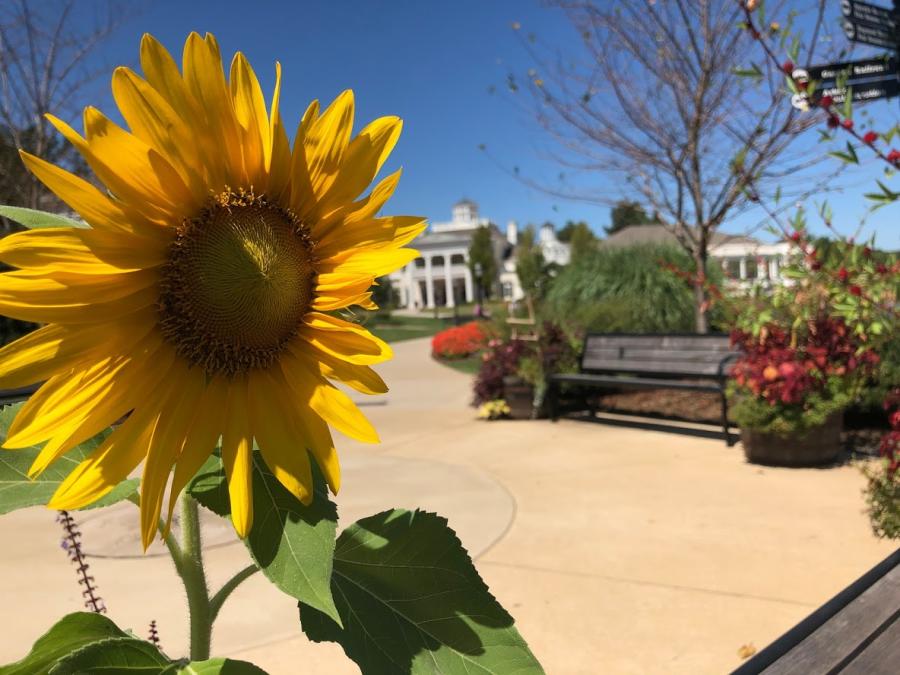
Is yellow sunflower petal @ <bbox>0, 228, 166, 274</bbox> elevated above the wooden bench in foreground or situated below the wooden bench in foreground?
above

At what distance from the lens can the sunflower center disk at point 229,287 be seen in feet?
2.25

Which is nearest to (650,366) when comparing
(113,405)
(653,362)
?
(653,362)

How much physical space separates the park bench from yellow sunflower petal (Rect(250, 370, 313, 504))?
6214 millimetres

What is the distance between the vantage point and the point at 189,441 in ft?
2.18

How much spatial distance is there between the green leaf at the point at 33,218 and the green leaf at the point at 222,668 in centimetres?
45

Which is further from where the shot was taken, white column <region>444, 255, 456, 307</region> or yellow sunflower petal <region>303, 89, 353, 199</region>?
white column <region>444, 255, 456, 307</region>

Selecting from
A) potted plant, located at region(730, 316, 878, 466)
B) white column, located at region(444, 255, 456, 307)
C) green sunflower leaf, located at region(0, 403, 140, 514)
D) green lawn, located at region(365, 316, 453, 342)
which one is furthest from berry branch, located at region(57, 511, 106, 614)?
white column, located at region(444, 255, 456, 307)

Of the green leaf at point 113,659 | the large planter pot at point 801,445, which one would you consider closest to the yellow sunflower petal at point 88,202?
the green leaf at point 113,659

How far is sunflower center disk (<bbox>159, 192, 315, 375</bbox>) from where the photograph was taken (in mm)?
686

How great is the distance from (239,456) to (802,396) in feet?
18.6

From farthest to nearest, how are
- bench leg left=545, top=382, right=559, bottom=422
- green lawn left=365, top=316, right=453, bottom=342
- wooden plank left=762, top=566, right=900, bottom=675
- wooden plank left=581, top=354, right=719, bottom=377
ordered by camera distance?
green lawn left=365, top=316, right=453, bottom=342 → bench leg left=545, top=382, right=559, bottom=422 → wooden plank left=581, top=354, right=719, bottom=377 → wooden plank left=762, top=566, right=900, bottom=675

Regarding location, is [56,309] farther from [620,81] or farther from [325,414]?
[620,81]

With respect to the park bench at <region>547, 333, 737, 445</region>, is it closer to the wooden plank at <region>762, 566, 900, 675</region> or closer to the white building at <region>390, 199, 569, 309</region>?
the wooden plank at <region>762, 566, 900, 675</region>

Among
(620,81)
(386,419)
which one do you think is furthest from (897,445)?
(620,81)
